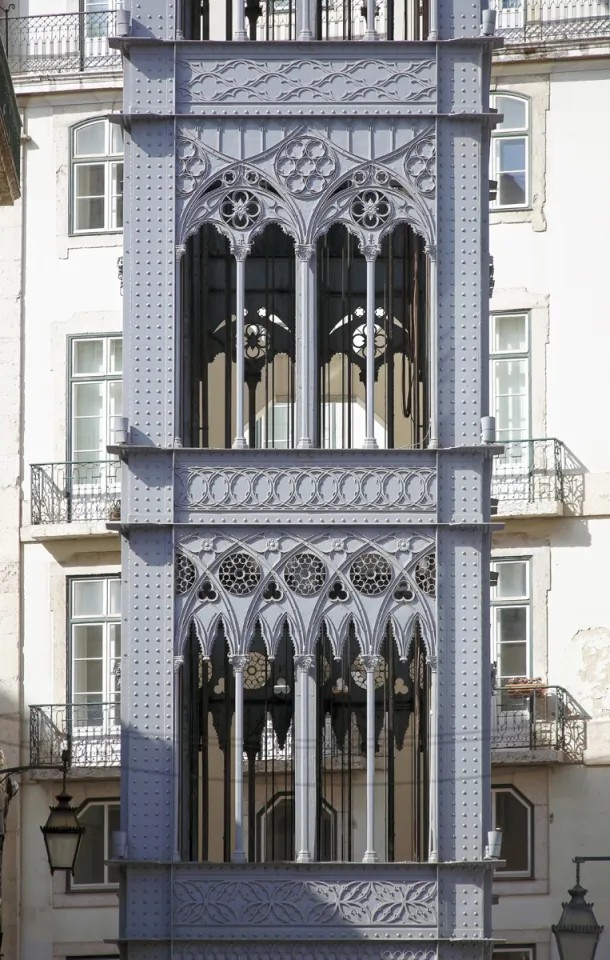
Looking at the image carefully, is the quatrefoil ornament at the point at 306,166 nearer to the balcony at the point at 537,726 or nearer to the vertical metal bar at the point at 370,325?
the vertical metal bar at the point at 370,325

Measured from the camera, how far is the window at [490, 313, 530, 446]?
102 feet

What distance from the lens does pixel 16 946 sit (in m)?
30.8

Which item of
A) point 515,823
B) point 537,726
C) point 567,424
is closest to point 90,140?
point 567,424

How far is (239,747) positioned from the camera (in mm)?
19953

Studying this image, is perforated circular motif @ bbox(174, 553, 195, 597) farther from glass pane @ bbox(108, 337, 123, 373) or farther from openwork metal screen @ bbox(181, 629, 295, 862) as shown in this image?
glass pane @ bbox(108, 337, 123, 373)

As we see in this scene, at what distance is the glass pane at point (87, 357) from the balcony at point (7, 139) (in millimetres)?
9347

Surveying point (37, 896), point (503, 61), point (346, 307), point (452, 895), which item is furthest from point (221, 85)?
point (37, 896)

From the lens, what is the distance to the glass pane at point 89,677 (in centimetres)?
3134

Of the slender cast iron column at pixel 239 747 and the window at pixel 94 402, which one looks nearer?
the slender cast iron column at pixel 239 747

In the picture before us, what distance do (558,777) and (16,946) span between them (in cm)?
714

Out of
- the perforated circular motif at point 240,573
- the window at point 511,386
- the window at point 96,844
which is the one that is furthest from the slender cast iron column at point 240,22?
the window at point 96,844

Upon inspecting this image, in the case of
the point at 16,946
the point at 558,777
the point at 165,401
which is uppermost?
the point at 165,401

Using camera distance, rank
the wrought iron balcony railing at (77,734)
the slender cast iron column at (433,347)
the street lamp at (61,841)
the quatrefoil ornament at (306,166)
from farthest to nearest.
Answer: the wrought iron balcony railing at (77,734) → the street lamp at (61,841) → the quatrefoil ornament at (306,166) → the slender cast iron column at (433,347)

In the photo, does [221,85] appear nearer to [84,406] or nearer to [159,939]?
[159,939]
